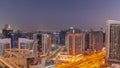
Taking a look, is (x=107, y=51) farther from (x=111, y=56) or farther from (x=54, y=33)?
(x=54, y=33)

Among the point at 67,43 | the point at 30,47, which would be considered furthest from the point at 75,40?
the point at 30,47

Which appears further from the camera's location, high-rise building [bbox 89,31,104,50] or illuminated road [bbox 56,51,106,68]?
high-rise building [bbox 89,31,104,50]

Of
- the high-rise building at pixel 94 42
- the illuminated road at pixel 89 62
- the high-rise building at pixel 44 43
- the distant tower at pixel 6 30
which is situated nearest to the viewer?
the distant tower at pixel 6 30

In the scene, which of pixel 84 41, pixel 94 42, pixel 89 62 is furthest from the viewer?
pixel 84 41

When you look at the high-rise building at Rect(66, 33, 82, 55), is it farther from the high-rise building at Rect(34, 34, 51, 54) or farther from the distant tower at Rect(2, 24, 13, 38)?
the distant tower at Rect(2, 24, 13, 38)

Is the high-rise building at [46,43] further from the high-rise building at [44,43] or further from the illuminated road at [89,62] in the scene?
the illuminated road at [89,62]

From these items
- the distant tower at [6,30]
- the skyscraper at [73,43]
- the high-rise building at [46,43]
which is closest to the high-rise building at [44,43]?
the high-rise building at [46,43]

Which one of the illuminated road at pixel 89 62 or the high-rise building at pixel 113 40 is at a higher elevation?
the high-rise building at pixel 113 40

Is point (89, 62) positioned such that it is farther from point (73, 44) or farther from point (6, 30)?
point (6, 30)

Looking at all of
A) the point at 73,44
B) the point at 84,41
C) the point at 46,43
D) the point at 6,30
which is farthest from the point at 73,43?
the point at 6,30

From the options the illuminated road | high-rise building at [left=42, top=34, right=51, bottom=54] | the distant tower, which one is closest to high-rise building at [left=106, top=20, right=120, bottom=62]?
the illuminated road
